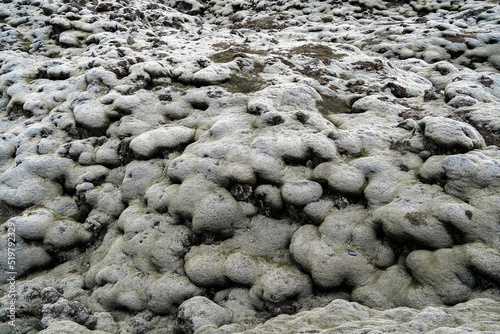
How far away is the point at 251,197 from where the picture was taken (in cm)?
1035

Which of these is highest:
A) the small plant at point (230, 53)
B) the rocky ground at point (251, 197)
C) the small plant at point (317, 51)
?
the small plant at point (317, 51)

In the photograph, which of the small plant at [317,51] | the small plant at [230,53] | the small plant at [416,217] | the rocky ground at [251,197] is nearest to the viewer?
the rocky ground at [251,197]

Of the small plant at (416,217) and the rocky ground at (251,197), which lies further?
the small plant at (416,217)

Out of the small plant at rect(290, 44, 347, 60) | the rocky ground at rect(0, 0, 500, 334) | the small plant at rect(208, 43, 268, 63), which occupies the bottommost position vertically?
the rocky ground at rect(0, 0, 500, 334)

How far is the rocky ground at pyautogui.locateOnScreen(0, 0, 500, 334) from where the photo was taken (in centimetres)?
764

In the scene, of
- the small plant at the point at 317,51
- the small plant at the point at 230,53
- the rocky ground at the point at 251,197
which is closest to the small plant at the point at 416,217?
the rocky ground at the point at 251,197

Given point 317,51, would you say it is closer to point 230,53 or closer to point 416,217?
point 230,53

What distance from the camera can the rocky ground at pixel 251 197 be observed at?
764cm

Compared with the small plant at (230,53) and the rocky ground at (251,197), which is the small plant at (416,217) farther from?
the small plant at (230,53)

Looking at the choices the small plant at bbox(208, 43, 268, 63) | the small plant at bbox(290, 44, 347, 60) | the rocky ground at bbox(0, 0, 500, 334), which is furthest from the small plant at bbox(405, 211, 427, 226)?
the small plant at bbox(208, 43, 268, 63)

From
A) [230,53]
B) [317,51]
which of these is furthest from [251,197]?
[317,51]

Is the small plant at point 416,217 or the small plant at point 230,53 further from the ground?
the small plant at point 230,53

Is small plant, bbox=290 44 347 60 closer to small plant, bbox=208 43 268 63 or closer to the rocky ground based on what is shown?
the rocky ground

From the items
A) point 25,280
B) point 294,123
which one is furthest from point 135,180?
point 294,123
